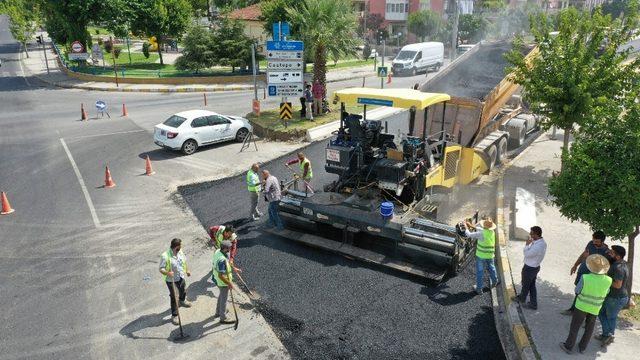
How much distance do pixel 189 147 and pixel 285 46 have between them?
5.70 m

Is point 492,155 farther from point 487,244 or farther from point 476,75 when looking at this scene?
point 487,244

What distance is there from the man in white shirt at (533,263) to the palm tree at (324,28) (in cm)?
1552

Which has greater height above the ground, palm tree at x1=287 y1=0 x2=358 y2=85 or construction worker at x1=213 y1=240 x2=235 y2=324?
palm tree at x1=287 y1=0 x2=358 y2=85

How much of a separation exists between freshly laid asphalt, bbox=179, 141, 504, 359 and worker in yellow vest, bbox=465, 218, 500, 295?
0.94 feet

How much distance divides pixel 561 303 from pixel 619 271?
63.0 inches

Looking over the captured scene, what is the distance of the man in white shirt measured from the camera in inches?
306

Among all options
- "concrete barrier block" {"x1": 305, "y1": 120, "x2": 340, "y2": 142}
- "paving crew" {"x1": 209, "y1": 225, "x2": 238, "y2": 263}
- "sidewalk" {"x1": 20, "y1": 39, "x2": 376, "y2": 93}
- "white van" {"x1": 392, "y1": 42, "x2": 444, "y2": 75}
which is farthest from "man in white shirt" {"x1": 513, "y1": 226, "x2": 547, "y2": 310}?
"white van" {"x1": 392, "y1": 42, "x2": 444, "y2": 75}

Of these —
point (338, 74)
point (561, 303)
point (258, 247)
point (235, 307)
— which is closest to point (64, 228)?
point (258, 247)

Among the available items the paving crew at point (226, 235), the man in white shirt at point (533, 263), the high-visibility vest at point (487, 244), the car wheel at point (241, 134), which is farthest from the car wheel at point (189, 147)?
the man in white shirt at point (533, 263)

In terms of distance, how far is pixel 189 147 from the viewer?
1748 centimetres

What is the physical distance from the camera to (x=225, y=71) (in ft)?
Result: 122

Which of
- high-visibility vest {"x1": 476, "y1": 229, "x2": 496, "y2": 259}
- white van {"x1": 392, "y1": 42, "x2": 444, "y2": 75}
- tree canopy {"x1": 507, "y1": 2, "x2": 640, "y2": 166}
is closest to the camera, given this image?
high-visibility vest {"x1": 476, "y1": 229, "x2": 496, "y2": 259}

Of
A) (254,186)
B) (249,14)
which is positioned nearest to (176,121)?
(254,186)

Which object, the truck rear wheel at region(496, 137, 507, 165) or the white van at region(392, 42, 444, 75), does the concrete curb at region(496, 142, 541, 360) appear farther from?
the white van at region(392, 42, 444, 75)
